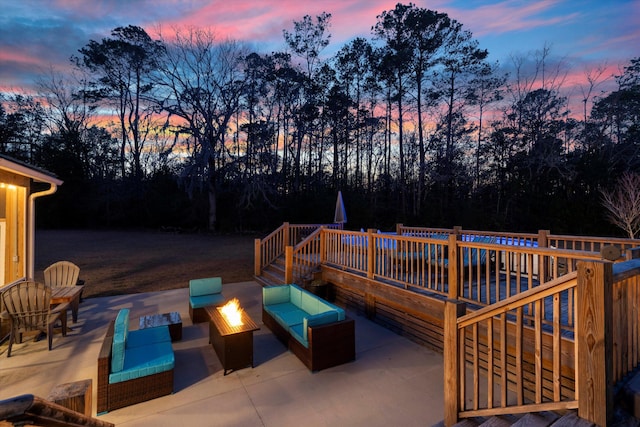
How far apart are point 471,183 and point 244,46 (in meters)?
18.4

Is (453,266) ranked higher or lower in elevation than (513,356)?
higher

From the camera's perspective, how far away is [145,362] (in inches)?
131

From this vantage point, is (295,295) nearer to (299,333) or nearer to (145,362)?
(299,333)

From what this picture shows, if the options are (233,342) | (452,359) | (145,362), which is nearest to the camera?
(452,359)

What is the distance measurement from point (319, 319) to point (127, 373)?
2210 millimetres

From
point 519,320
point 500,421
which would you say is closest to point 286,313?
point 500,421

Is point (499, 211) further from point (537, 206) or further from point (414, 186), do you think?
point (414, 186)

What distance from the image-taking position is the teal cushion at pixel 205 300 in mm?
5595

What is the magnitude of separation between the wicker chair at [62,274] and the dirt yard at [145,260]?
53.8 inches

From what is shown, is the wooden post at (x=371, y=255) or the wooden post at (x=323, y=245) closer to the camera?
the wooden post at (x=371, y=255)

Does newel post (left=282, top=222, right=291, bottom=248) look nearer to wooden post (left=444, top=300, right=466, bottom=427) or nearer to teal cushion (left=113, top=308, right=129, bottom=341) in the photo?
teal cushion (left=113, top=308, right=129, bottom=341)

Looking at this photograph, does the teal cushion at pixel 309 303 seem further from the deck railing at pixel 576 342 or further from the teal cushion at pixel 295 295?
the deck railing at pixel 576 342

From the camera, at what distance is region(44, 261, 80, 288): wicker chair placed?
19.5ft

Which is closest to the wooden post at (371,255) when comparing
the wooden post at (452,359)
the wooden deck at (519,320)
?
the wooden deck at (519,320)
